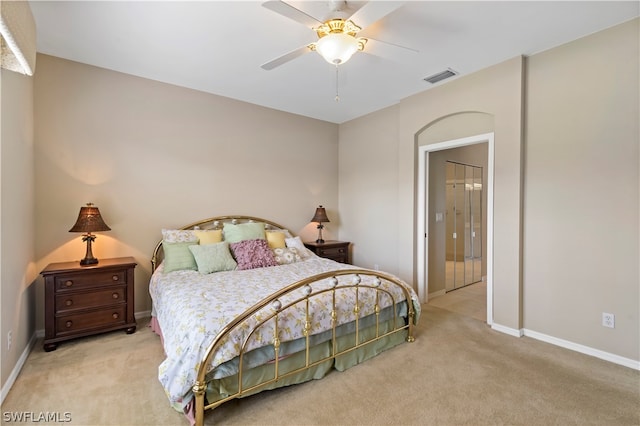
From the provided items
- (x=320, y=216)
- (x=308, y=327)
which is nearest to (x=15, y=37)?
(x=308, y=327)

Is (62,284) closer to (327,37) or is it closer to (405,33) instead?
(327,37)

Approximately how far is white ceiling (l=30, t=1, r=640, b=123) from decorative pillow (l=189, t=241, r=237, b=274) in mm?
2066

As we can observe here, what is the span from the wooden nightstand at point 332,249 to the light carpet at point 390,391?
2242mm

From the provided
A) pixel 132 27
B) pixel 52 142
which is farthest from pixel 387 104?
pixel 52 142

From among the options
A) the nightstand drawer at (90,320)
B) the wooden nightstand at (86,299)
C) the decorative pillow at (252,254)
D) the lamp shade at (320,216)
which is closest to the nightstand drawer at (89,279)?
the wooden nightstand at (86,299)

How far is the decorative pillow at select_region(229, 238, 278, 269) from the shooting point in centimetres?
356

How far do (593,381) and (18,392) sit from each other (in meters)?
4.37

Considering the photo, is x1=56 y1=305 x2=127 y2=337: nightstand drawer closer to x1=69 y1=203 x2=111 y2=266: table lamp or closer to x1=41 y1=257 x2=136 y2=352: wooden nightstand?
x1=41 y1=257 x2=136 y2=352: wooden nightstand

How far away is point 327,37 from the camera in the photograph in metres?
2.20

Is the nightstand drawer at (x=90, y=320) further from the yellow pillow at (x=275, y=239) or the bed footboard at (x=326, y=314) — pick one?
the bed footboard at (x=326, y=314)

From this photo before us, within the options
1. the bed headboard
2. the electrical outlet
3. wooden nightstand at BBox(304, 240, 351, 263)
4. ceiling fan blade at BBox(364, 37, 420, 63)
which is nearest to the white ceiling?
ceiling fan blade at BBox(364, 37, 420, 63)

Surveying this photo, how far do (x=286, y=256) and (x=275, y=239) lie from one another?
41 cm

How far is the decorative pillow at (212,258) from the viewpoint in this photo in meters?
3.32

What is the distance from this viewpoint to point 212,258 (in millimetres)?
3383
